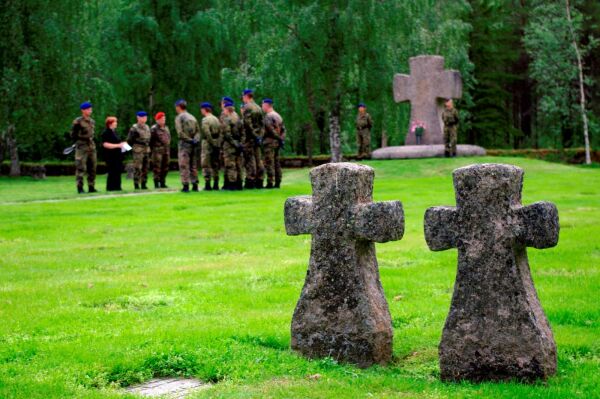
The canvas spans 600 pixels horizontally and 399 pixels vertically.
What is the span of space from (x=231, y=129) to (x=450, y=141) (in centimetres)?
1088

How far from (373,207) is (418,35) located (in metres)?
31.5

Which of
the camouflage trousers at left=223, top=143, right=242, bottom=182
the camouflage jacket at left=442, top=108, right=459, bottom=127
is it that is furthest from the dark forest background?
the camouflage trousers at left=223, top=143, right=242, bottom=182

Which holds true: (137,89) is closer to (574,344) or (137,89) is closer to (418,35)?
(418,35)

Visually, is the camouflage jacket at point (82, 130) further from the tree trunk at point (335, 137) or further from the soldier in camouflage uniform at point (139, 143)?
the tree trunk at point (335, 137)

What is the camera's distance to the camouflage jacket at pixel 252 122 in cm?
2422

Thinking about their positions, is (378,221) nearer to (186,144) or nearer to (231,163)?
(231,163)

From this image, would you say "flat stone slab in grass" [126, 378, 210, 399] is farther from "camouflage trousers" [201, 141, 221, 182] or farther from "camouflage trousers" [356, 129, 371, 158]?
"camouflage trousers" [356, 129, 371, 158]

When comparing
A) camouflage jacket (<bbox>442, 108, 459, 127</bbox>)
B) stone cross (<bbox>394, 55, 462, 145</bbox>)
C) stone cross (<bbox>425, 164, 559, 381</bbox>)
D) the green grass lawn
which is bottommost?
the green grass lawn

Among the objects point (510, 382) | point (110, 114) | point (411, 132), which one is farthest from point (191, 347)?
point (110, 114)

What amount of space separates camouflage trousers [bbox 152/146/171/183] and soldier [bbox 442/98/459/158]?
1003 centimetres

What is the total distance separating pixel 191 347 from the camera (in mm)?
6598

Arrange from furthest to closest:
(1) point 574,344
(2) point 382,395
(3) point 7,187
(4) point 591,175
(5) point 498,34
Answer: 1. (5) point 498,34
2. (3) point 7,187
3. (4) point 591,175
4. (1) point 574,344
5. (2) point 382,395

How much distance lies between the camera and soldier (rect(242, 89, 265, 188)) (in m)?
24.2

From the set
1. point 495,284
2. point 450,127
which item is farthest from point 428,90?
point 495,284
